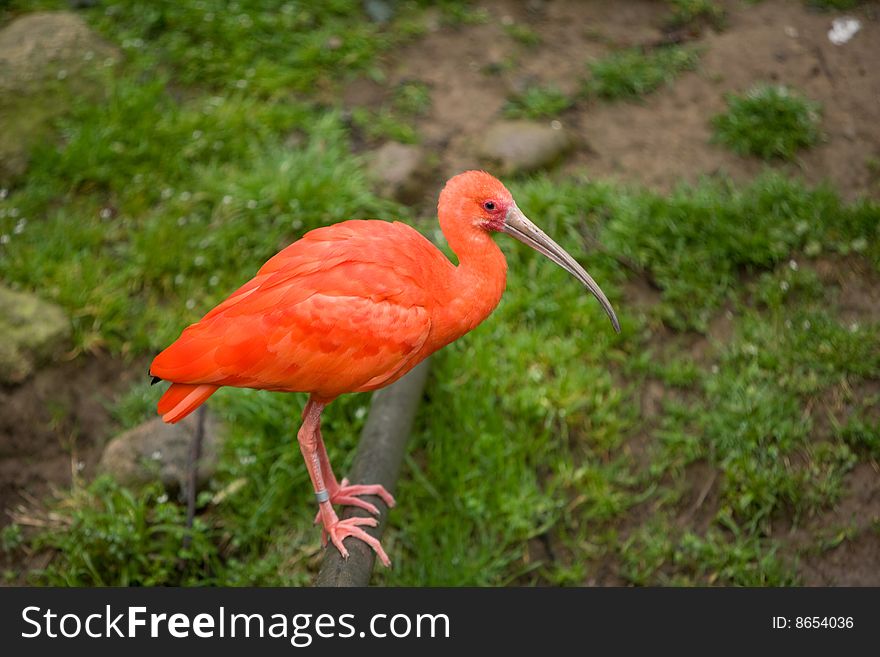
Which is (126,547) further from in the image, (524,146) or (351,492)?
(524,146)

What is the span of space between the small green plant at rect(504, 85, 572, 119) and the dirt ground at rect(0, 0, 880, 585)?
82mm

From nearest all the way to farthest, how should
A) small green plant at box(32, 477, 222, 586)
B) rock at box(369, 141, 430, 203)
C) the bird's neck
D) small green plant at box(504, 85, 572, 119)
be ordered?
the bird's neck → small green plant at box(32, 477, 222, 586) → rock at box(369, 141, 430, 203) → small green plant at box(504, 85, 572, 119)

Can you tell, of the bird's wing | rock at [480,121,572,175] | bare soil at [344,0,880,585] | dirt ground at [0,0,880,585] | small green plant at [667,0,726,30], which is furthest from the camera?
small green plant at [667,0,726,30]

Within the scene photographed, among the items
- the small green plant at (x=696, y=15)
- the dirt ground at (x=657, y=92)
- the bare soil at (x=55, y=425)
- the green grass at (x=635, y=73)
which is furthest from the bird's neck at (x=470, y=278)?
the small green plant at (x=696, y=15)

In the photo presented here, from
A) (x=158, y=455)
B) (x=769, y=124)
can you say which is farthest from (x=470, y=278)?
(x=769, y=124)

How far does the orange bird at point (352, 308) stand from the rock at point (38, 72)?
10.2 feet

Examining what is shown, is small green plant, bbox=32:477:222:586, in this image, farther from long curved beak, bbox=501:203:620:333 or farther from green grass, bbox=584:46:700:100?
green grass, bbox=584:46:700:100

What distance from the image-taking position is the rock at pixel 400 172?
5.50 m

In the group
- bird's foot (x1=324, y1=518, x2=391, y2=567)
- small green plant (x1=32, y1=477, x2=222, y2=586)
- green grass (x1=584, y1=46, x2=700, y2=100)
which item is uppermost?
green grass (x1=584, y1=46, x2=700, y2=100)

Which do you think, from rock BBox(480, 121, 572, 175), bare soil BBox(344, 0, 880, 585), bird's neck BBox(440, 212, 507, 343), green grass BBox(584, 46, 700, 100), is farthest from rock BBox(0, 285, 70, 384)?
green grass BBox(584, 46, 700, 100)

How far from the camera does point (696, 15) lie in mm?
6484

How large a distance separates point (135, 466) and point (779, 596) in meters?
2.90

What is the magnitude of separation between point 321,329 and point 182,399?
571 mm

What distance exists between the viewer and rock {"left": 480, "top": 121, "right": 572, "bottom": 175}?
5.60 m
